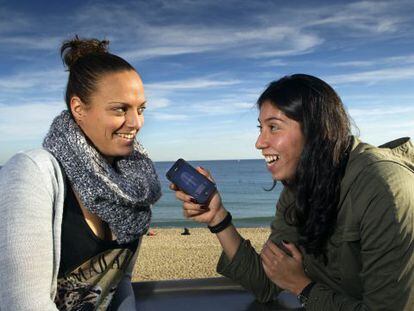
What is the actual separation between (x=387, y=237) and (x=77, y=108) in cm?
171

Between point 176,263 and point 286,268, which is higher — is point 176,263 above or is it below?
below

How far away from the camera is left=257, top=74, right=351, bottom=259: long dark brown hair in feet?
7.86

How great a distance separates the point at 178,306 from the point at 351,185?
1.10m

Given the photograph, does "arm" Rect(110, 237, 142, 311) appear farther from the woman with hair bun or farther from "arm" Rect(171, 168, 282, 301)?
"arm" Rect(171, 168, 282, 301)

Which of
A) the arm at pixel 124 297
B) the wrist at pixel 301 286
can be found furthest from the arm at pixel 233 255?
the arm at pixel 124 297

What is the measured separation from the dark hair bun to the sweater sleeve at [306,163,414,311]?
1.68 meters

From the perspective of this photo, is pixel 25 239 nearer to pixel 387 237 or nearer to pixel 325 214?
pixel 325 214

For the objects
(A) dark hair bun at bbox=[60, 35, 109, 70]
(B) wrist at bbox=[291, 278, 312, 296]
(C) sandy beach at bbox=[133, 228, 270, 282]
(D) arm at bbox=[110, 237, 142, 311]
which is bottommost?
(C) sandy beach at bbox=[133, 228, 270, 282]

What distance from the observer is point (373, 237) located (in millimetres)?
2057

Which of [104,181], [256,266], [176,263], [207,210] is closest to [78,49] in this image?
[104,181]

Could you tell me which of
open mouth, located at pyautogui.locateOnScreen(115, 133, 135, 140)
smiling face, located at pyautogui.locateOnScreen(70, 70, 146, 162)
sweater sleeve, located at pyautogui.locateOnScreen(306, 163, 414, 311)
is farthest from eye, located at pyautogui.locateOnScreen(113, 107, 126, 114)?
sweater sleeve, located at pyautogui.locateOnScreen(306, 163, 414, 311)

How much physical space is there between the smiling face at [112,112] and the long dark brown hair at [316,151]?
78 centimetres

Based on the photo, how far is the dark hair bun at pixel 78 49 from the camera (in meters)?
2.69

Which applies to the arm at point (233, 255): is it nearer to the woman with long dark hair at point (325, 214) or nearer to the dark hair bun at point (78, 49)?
the woman with long dark hair at point (325, 214)
